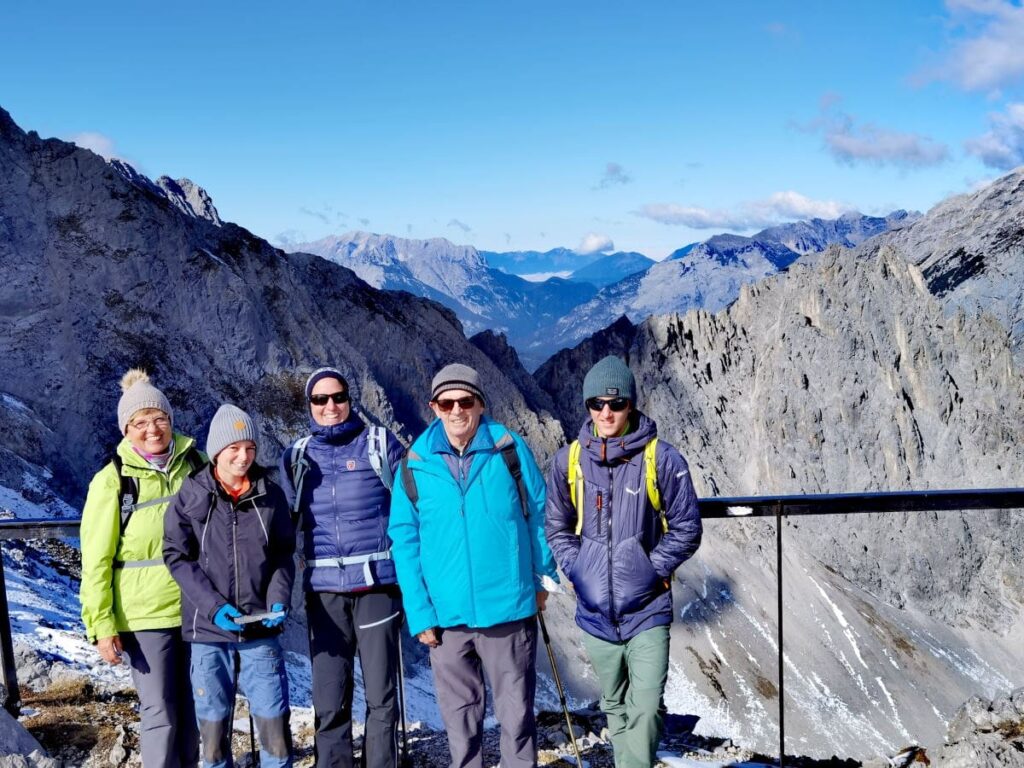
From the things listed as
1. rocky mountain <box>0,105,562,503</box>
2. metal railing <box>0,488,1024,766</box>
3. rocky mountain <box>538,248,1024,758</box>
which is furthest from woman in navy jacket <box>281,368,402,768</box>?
rocky mountain <box>538,248,1024,758</box>

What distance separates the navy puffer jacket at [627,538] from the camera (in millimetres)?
4844

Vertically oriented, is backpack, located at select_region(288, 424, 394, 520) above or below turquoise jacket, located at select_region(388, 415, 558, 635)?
above

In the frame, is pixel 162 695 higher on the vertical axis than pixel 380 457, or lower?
lower

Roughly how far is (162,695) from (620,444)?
3.58 meters

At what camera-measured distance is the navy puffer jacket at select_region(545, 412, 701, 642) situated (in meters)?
4.84

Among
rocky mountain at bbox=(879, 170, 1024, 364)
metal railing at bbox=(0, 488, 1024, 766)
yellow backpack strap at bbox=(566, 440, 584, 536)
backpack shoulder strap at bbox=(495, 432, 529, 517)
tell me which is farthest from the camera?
rocky mountain at bbox=(879, 170, 1024, 364)

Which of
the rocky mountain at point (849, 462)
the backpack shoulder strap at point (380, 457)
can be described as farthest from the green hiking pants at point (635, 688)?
the rocky mountain at point (849, 462)

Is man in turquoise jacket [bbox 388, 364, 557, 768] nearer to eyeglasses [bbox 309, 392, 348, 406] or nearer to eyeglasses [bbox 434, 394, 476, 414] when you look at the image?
eyeglasses [bbox 434, 394, 476, 414]

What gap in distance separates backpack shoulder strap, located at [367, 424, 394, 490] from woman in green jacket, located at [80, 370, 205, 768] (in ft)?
4.64

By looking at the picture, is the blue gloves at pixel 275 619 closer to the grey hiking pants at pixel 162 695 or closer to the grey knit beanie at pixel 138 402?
the grey hiking pants at pixel 162 695

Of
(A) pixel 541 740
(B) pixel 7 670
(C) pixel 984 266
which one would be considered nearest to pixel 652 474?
(A) pixel 541 740

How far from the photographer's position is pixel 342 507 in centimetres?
567

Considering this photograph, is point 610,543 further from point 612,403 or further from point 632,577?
point 612,403

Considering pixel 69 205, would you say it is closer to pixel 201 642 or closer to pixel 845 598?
pixel 201 642
